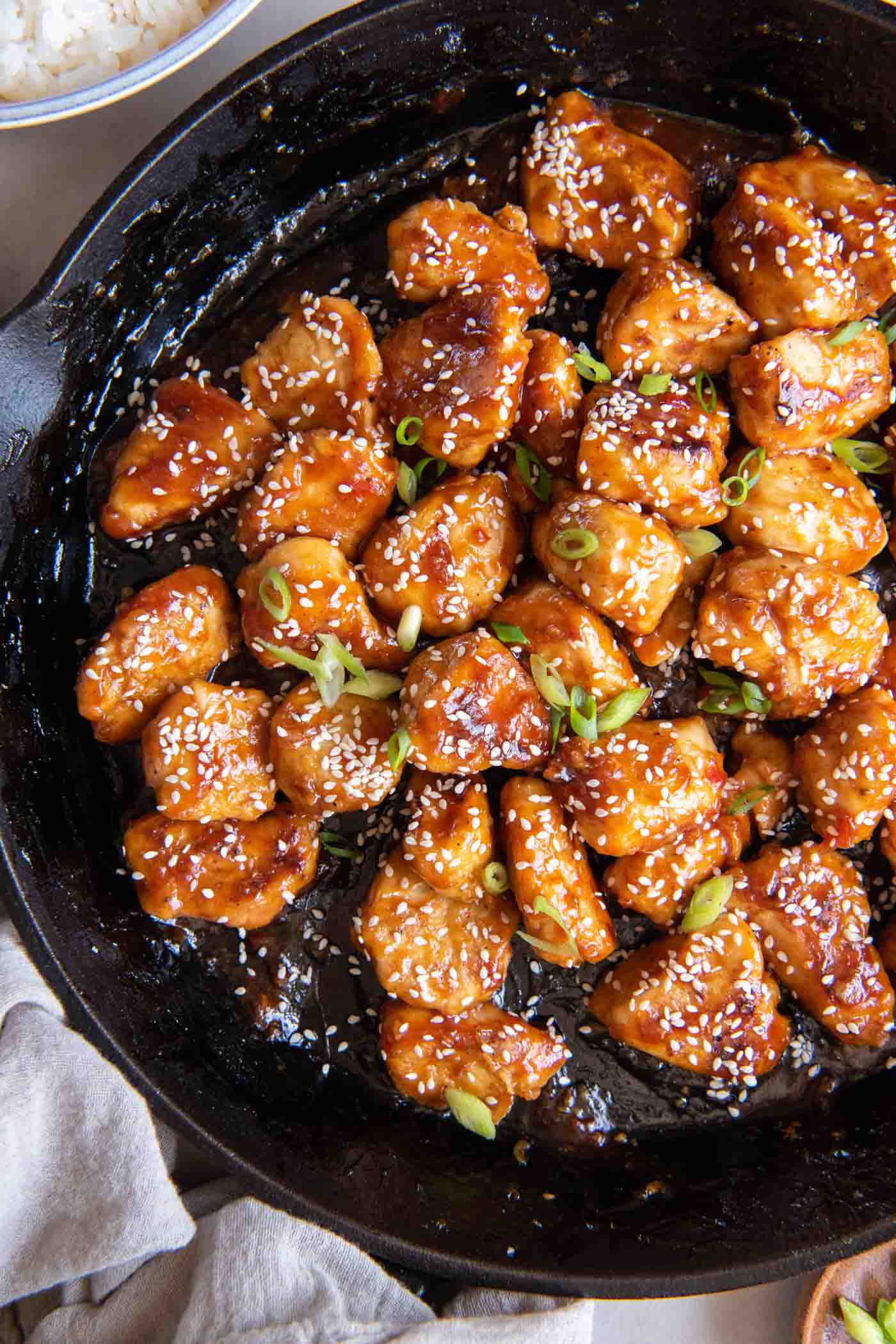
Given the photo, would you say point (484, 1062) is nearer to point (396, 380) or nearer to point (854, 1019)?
point (854, 1019)

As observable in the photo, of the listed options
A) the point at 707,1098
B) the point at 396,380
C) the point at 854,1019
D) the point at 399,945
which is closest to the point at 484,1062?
the point at 399,945

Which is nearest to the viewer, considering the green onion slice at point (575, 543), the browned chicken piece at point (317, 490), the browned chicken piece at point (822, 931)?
the green onion slice at point (575, 543)

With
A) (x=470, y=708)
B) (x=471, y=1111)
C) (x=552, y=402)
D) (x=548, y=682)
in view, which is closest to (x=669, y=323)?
(x=552, y=402)

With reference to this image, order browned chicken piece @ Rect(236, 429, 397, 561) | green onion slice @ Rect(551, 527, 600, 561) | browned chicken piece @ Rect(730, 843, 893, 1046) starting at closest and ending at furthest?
green onion slice @ Rect(551, 527, 600, 561), browned chicken piece @ Rect(236, 429, 397, 561), browned chicken piece @ Rect(730, 843, 893, 1046)

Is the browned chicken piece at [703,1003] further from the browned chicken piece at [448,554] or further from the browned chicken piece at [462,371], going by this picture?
the browned chicken piece at [462,371]

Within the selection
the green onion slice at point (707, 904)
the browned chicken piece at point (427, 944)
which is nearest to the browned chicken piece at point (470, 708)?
the browned chicken piece at point (427, 944)

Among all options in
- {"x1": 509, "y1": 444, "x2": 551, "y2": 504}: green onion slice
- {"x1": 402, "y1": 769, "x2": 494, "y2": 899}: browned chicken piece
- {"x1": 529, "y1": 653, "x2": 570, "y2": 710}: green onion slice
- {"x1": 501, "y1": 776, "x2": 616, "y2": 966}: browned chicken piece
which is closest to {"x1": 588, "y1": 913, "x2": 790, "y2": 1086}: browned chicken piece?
{"x1": 501, "y1": 776, "x2": 616, "y2": 966}: browned chicken piece

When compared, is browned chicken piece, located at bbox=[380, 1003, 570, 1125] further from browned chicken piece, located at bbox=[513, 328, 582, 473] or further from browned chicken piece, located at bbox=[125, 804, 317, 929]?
browned chicken piece, located at bbox=[513, 328, 582, 473]
